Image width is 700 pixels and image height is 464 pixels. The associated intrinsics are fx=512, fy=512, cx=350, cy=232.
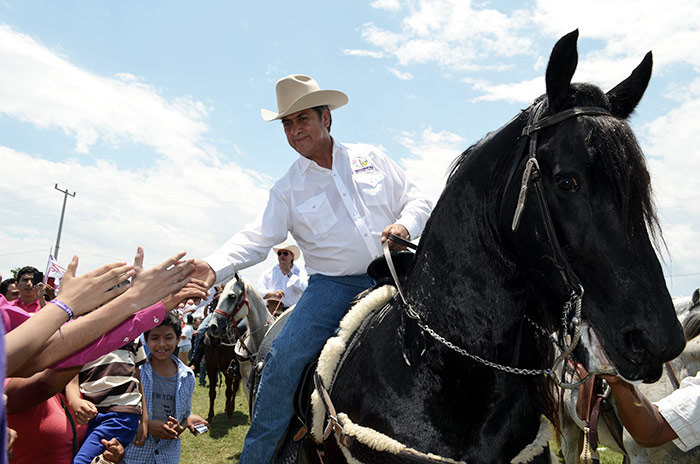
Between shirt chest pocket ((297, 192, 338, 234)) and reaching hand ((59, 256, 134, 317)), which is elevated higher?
shirt chest pocket ((297, 192, 338, 234))

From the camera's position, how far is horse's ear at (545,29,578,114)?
78.3 inches

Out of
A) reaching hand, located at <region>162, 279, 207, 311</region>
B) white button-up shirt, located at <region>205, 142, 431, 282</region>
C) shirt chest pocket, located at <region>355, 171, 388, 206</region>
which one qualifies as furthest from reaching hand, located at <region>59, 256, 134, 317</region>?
shirt chest pocket, located at <region>355, 171, 388, 206</region>

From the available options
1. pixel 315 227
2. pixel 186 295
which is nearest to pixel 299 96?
pixel 315 227

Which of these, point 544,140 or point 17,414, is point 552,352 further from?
point 17,414

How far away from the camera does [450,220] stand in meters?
2.35

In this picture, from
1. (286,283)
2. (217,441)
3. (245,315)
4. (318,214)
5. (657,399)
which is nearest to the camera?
(318,214)

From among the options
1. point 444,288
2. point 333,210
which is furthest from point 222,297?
point 444,288

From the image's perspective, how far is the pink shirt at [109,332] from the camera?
2.37 metres

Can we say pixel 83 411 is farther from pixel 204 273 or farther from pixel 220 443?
pixel 220 443

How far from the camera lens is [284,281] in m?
11.0

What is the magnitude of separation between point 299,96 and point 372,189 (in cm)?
81

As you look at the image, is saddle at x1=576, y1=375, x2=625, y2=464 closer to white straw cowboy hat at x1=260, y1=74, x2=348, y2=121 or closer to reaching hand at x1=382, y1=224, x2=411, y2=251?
reaching hand at x1=382, y1=224, x2=411, y2=251

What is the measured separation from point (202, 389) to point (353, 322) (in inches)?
626

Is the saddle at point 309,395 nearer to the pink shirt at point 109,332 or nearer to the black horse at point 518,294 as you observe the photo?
the black horse at point 518,294
